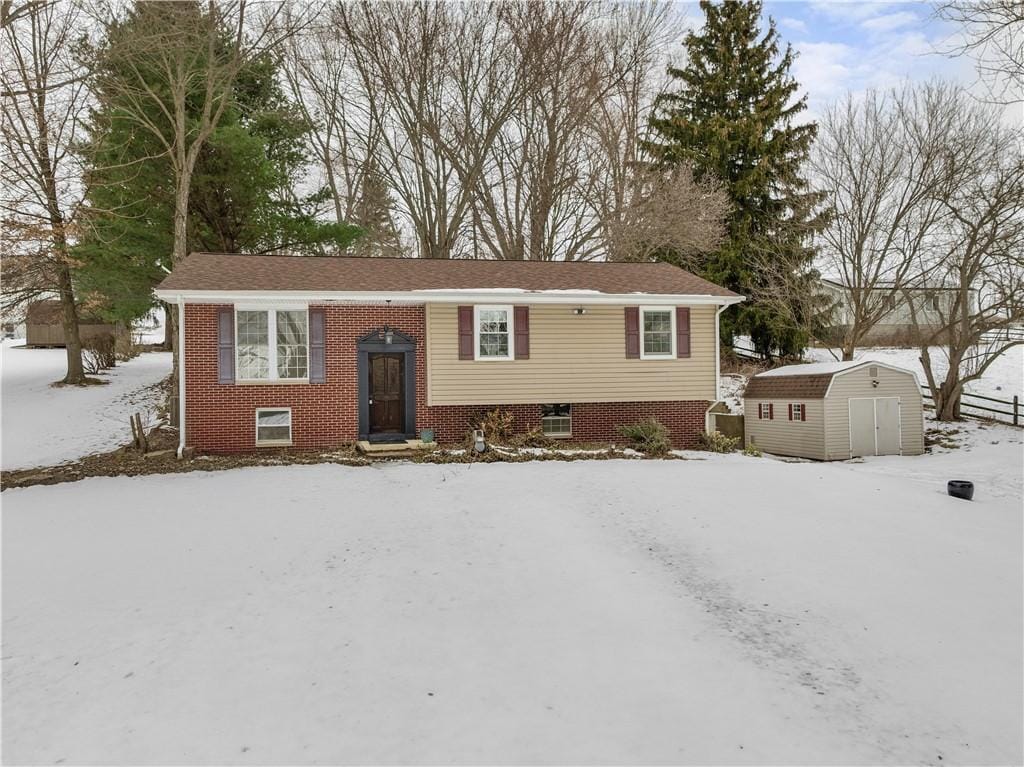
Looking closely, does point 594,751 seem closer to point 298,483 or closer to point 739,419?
point 298,483

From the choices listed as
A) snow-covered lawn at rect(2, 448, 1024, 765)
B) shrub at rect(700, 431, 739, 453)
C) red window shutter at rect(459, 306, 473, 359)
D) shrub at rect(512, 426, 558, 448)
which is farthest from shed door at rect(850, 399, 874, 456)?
red window shutter at rect(459, 306, 473, 359)

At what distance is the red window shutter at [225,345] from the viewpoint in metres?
12.8

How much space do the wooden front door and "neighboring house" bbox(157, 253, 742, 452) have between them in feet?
0.11

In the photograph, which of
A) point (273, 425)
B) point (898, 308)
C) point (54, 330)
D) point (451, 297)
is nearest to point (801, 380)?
point (451, 297)

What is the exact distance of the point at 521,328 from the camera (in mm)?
14031

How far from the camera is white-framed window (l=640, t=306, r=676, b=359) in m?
14.8

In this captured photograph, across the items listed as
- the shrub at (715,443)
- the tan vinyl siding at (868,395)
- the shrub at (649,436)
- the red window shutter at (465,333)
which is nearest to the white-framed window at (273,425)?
the red window shutter at (465,333)

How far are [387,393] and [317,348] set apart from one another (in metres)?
1.92

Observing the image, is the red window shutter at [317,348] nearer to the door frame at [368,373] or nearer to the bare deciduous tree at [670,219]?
the door frame at [368,373]

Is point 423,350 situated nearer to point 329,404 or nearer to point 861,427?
point 329,404

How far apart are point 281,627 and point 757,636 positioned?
4.20 meters

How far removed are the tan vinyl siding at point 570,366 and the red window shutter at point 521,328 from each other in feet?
0.46

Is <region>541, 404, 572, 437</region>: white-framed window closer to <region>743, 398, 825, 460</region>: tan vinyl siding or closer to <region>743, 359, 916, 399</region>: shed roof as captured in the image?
<region>743, 398, 825, 460</region>: tan vinyl siding

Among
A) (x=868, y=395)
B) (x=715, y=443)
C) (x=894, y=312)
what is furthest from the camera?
(x=894, y=312)
